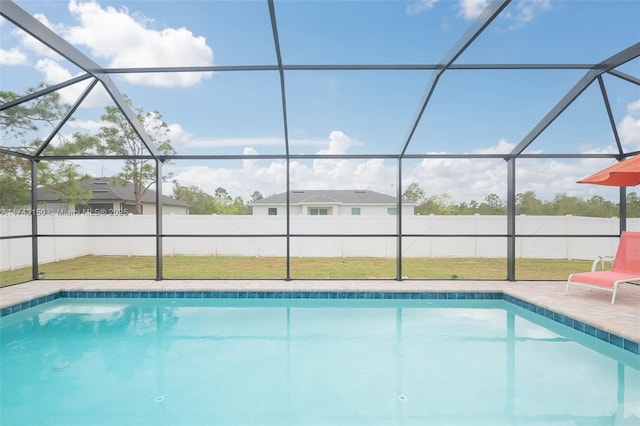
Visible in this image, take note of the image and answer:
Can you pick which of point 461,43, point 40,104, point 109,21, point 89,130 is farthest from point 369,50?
point 89,130

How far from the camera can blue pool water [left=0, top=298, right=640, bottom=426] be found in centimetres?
259

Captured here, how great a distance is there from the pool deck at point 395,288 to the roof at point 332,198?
28.7 ft

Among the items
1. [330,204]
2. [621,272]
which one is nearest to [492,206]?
[330,204]

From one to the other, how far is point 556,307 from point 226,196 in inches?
491

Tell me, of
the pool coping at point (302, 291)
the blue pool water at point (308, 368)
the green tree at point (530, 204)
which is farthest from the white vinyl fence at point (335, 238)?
the blue pool water at point (308, 368)

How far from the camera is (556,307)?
14.8 feet

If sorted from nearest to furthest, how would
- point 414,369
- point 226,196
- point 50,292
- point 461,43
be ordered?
point 414,369 < point 461,43 < point 50,292 < point 226,196

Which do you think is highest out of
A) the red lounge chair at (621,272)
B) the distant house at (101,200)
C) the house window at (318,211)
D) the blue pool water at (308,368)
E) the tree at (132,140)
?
the tree at (132,140)

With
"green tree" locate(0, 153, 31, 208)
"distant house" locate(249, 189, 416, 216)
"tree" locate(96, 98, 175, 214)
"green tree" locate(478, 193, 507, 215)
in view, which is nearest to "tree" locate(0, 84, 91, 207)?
"green tree" locate(0, 153, 31, 208)

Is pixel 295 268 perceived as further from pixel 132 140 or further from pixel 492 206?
pixel 492 206

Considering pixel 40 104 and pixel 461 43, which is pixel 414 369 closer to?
pixel 461 43

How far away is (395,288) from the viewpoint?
18.7 feet

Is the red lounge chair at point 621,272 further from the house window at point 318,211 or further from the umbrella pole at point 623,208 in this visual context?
the house window at point 318,211

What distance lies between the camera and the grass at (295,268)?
8.04 metres
